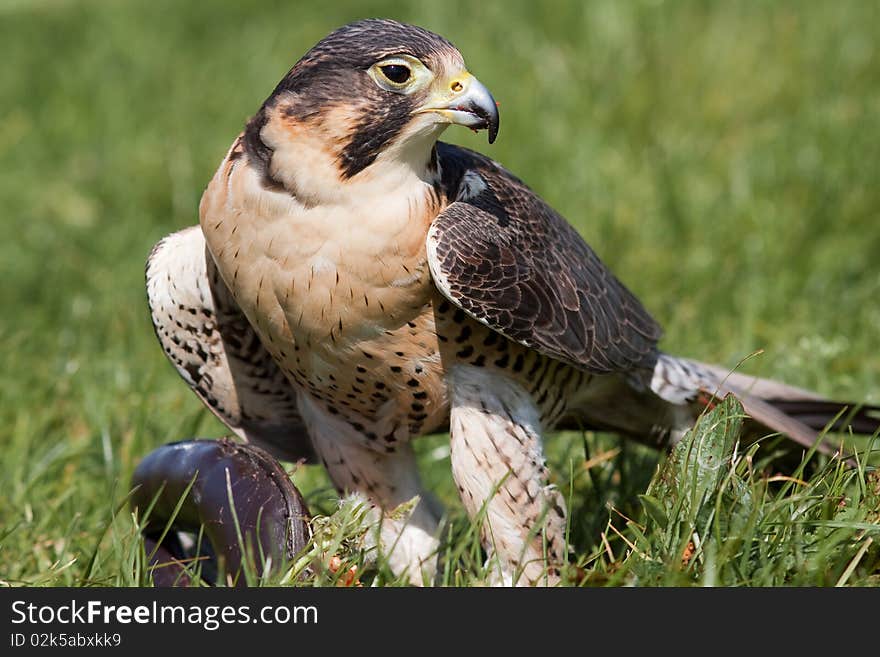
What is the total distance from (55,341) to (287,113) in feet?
8.92

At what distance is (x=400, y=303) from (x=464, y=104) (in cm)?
51

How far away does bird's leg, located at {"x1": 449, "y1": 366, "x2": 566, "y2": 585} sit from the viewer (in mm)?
3215

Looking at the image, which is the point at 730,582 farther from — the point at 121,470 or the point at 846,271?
the point at 846,271

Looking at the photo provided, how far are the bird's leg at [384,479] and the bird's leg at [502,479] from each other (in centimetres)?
39

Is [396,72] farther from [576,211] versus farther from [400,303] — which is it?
[576,211]

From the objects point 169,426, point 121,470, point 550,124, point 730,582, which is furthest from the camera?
point 550,124

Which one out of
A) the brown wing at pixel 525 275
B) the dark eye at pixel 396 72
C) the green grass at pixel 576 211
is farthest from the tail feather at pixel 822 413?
the dark eye at pixel 396 72

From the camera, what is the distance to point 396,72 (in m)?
2.97

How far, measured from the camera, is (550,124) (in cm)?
655

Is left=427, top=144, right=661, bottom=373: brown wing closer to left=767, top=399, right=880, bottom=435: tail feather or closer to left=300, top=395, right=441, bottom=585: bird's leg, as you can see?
left=767, top=399, right=880, bottom=435: tail feather

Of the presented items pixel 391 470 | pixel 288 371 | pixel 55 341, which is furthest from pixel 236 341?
pixel 55 341

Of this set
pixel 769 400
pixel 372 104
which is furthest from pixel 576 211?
pixel 372 104

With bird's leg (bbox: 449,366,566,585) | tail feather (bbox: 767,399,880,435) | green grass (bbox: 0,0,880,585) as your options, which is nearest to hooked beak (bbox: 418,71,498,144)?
bird's leg (bbox: 449,366,566,585)

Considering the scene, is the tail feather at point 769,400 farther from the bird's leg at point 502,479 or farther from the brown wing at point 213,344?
the brown wing at point 213,344
